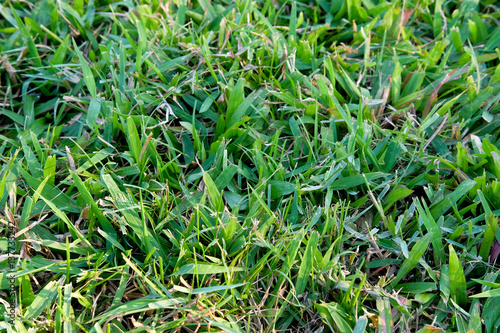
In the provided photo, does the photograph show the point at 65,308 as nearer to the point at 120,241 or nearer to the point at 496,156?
the point at 120,241

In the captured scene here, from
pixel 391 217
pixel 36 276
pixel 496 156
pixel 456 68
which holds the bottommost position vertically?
pixel 36 276

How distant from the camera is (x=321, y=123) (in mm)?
1717

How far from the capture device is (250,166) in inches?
67.0

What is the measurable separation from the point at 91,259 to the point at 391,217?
998 millimetres

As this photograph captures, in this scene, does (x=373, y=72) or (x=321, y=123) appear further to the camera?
(x=373, y=72)

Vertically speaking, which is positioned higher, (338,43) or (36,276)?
(338,43)

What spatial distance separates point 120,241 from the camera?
1.49 m

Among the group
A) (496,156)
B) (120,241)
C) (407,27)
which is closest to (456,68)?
(407,27)

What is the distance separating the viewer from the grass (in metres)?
1.38

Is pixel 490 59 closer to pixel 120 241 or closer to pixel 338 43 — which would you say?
pixel 338 43

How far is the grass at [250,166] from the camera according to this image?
138 cm

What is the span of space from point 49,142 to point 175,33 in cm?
69

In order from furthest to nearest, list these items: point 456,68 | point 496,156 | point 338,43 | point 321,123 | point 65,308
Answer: point 338,43 → point 456,68 → point 321,123 → point 496,156 → point 65,308

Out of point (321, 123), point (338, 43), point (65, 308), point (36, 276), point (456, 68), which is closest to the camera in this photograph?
point (65, 308)
